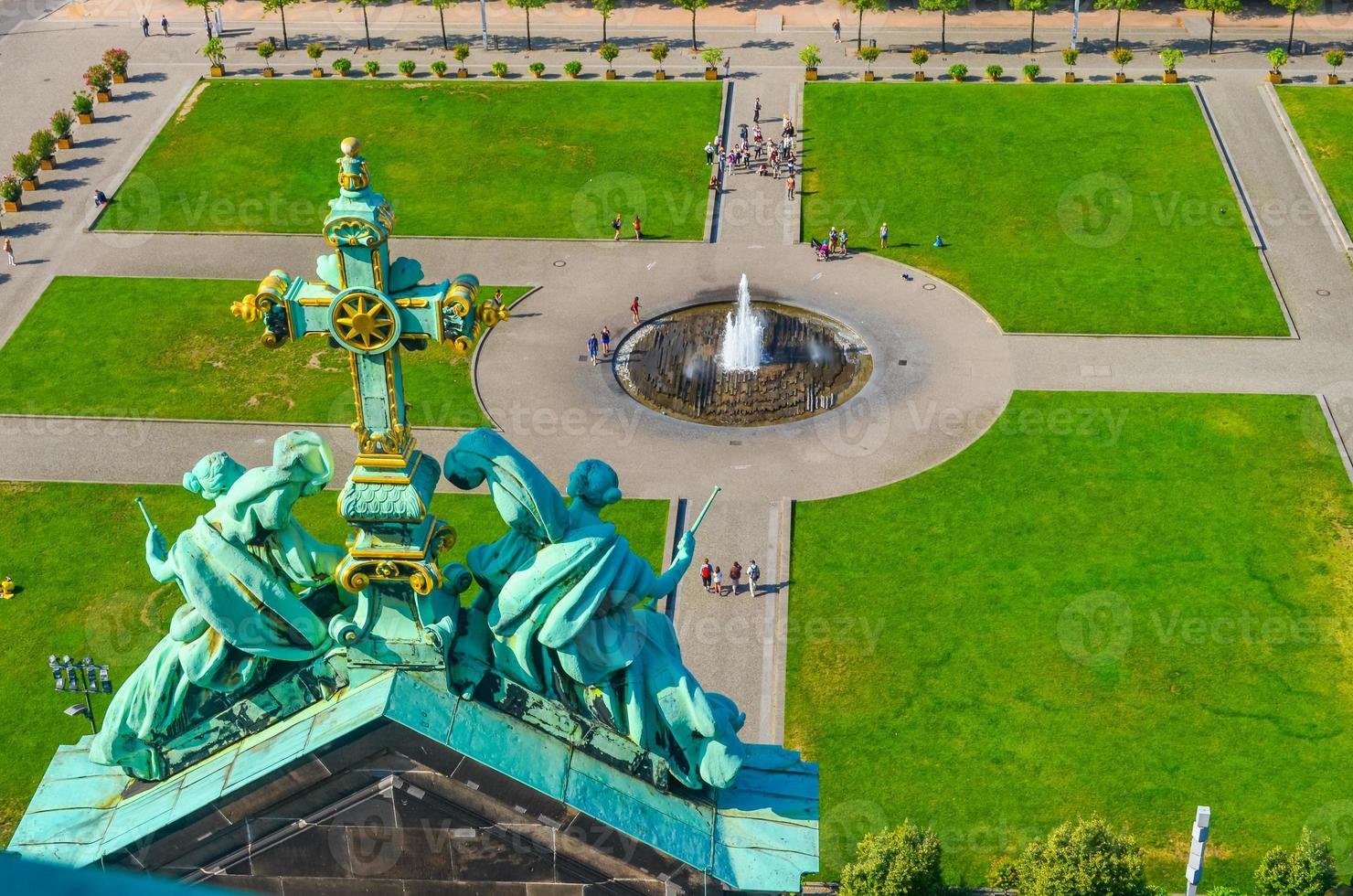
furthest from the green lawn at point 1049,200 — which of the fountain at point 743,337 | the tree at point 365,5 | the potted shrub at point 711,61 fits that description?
the tree at point 365,5

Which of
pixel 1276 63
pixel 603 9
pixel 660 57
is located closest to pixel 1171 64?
pixel 1276 63

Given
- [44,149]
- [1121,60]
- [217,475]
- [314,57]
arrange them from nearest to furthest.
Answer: [217,475] < [44,149] < [1121,60] < [314,57]

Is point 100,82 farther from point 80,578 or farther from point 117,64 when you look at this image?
point 80,578

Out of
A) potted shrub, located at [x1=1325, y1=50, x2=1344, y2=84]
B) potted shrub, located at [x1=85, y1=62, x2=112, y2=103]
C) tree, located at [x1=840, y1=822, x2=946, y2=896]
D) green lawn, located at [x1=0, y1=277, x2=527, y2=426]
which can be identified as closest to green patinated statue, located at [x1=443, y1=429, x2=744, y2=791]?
tree, located at [x1=840, y1=822, x2=946, y2=896]

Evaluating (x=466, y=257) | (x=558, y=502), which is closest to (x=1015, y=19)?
(x=466, y=257)

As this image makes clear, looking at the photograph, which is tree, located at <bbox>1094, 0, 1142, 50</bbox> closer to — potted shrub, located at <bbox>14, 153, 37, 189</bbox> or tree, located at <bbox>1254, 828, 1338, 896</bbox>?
potted shrub, located at <bbox>14, 153, 37, 189</bbox>

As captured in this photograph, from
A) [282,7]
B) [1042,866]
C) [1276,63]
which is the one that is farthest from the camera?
[282,7]
